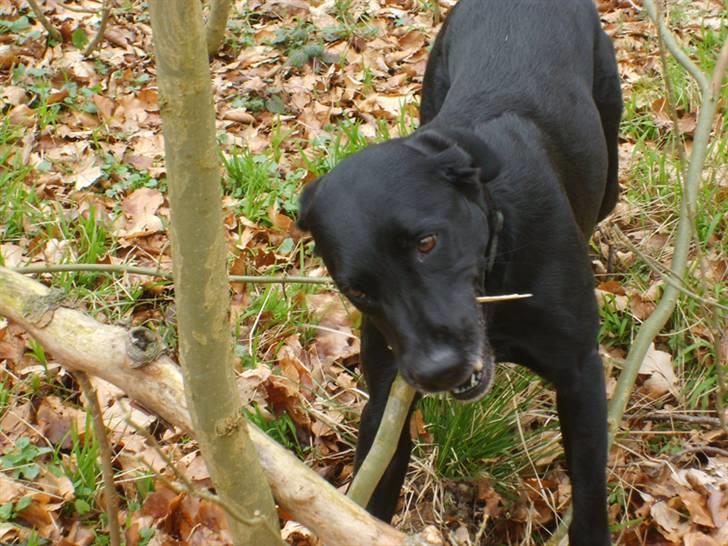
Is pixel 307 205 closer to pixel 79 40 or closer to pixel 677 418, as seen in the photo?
pixel 677 418

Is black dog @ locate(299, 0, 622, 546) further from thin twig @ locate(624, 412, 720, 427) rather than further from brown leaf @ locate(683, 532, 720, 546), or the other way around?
thin twig @ locate(624, 412, 720, 427)

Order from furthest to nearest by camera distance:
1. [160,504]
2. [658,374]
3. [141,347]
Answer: [658,374]
[160,504]
[141,347]

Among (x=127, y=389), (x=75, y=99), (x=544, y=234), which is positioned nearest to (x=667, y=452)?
(x=544, y=234)

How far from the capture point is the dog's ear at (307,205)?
9.11 ft

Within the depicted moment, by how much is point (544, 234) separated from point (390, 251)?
0.60m

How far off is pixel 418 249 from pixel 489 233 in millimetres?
303

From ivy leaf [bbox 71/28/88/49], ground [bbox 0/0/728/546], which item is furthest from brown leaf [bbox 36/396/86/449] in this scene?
ivy leaf [bbox 71/28/88/49]

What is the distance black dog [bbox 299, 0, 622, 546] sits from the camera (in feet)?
8.04

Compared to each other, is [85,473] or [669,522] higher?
[85,473]

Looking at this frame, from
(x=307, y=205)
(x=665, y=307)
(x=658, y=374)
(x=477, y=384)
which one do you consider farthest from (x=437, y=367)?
(x=658, y=374)

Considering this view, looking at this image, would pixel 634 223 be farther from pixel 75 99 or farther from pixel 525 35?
pixel 75 99

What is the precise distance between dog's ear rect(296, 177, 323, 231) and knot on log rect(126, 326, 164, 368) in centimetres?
76

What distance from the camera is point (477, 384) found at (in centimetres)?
258

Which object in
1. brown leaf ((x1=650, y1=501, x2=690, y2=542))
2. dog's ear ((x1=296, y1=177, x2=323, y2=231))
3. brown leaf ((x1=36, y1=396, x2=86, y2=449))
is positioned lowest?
brown leaf ((x1=650, y1=501, x2=690, y2=542))
